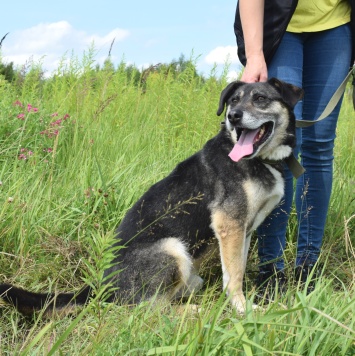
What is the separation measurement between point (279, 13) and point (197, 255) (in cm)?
156

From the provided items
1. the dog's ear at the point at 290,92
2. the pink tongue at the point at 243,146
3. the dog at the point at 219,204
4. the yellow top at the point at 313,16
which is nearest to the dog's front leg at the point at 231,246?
the dog at the point at 219,204

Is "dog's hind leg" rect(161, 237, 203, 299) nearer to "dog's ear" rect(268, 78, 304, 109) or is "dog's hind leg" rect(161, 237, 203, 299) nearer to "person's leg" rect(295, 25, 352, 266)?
"person's leg" rect(295, 25, 352, 266)

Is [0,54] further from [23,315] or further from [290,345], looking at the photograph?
[290,345]

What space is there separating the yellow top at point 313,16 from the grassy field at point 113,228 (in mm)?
1331

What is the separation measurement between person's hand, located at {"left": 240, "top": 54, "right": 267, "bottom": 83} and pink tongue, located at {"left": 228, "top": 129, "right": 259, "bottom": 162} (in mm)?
325

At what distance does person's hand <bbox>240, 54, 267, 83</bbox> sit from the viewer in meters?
3.38

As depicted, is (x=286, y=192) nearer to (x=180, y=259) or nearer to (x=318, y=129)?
(x=318, y=129)

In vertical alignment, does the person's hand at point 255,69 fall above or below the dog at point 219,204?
above


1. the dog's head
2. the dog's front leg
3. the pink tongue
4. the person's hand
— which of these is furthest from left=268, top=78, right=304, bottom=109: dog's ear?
the dog's front leg

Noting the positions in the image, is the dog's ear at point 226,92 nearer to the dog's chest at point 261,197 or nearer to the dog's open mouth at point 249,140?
the dog's open mouth at point 249,140

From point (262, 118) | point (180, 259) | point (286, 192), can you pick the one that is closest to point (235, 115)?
point (262, 118)

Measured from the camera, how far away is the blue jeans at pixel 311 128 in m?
3.49

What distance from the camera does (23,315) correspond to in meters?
2.89

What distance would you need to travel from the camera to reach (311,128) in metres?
3.65
